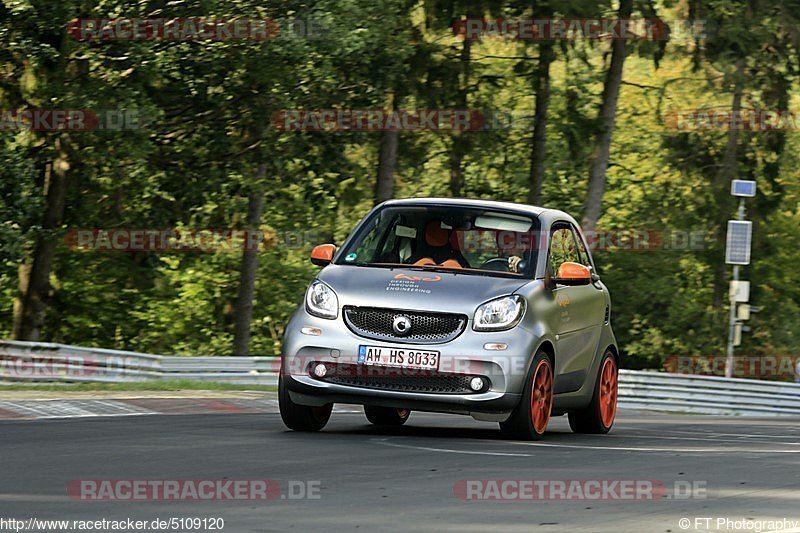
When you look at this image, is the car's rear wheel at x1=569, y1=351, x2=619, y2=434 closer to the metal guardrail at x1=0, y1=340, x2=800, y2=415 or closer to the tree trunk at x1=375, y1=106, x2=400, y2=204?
the metal guardrail at x1=0, y1=340, x2=800, y2=415

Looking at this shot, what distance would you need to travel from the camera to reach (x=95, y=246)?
125 feet

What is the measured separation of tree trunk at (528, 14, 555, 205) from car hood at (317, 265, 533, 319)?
24115 mm

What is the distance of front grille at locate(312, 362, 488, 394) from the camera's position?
11.5 meters

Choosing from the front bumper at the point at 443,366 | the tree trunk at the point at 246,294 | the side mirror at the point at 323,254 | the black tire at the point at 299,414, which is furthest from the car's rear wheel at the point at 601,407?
the tree trunk at the point at 246,294

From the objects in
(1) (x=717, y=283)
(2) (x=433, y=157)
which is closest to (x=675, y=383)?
(2) (x=433, y=157)

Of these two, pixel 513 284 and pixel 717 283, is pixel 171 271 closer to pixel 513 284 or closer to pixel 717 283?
pixel 717 283

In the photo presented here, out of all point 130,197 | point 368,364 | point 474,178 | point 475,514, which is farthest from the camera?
point 474,178

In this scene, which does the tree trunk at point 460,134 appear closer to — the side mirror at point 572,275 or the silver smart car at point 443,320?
the silver smart car at point 443,320

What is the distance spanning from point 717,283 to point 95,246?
23.1 metres

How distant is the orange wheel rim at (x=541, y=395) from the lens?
12.0m

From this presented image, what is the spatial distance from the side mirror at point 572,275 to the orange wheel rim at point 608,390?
5.93 ft

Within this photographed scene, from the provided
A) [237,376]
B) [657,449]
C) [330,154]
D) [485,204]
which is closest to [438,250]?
[485,204]

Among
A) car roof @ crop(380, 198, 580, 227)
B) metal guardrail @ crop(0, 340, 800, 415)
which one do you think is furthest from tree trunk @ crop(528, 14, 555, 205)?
car roof @ crop(380, 198, 580, 227)

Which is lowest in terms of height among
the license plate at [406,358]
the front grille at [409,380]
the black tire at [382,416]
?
the black tire at [382,416]
